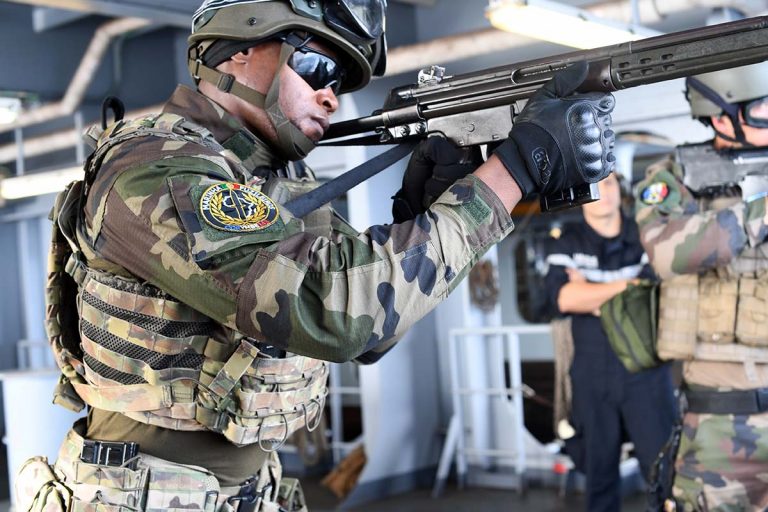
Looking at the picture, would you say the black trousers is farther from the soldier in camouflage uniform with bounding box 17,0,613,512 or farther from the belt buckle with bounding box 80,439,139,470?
the belt buckle with bounding box 80,439,139,470

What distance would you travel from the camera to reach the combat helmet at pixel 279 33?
178cm

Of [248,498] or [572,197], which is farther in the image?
[248,498]

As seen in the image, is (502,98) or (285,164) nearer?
(502,98)

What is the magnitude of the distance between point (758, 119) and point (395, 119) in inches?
61.0

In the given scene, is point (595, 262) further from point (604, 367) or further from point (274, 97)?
point (274, 97)

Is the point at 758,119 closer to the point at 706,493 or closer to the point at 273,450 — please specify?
the point at 706,493

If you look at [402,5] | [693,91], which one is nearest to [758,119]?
[693,91]

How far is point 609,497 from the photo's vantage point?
4.56 meters

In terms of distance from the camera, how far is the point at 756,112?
3.05m

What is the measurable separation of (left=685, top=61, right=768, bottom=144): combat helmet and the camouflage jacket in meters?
1.83

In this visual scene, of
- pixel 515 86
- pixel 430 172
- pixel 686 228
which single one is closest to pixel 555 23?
pixel 686 228

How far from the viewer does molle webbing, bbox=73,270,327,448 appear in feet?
5.47

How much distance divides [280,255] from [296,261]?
3 cm

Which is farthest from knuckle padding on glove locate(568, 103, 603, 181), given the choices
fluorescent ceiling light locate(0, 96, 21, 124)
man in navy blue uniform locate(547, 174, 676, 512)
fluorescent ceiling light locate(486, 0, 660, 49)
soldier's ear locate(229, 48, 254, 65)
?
fluorescent ceiling light locate(0, 96, 21, 124)
